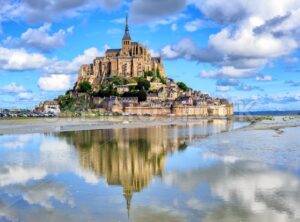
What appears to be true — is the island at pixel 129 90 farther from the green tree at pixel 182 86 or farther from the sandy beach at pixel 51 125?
the sandy beach at pixel 51 125

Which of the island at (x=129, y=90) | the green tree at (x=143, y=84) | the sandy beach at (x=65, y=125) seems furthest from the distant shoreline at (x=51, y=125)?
the green tree at (x=143, y=84)

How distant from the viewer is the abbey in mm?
114000

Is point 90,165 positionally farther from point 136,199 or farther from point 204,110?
point 204,110

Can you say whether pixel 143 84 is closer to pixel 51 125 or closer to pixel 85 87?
pixel 85 87

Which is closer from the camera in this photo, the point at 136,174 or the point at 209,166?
the point at 136,174

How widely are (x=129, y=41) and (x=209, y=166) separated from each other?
348 feet

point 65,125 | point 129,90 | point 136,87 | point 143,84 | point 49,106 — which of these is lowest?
point 65,125

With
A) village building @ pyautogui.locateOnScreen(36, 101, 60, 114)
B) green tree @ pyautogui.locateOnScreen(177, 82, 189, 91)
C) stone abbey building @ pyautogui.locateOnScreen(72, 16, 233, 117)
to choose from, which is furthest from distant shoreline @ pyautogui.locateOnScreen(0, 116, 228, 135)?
green tree @ pyautogui.locateOnScreen(177, 82, 189, 91)

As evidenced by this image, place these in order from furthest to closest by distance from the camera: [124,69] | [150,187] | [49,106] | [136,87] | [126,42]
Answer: [126,42], [124,69], [136,87], [49,106], [150,187]

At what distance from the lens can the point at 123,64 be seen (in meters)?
115

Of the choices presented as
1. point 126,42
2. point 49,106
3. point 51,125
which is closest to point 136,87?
point 126,42

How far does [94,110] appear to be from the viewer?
98.3m

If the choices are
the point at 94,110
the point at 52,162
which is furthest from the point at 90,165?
the point at 94,110

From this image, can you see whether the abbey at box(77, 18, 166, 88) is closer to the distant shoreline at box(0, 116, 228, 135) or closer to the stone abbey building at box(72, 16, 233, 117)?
the stone abbey building at box(72, 16, 233, 117)
